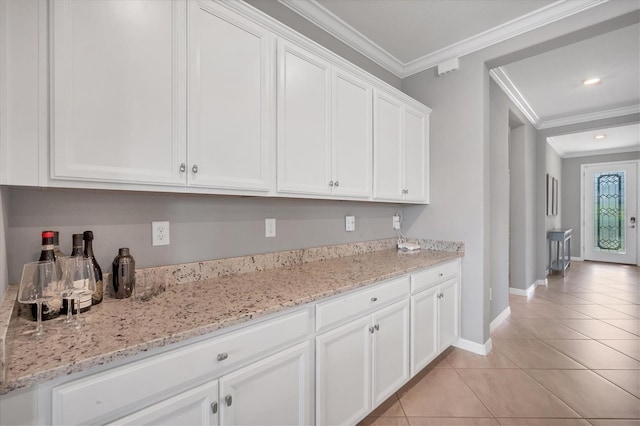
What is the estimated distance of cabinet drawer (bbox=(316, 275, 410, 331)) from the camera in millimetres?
1390

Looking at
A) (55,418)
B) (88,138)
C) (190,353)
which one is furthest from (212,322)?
(88,138)

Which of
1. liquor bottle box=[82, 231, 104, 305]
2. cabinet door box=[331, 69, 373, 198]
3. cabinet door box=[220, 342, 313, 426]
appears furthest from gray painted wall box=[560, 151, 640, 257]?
liquor bottle box=[82, 231, 104, 305]

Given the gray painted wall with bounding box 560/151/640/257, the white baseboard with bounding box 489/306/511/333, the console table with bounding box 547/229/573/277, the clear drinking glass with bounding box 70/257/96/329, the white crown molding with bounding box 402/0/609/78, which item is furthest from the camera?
the gray painted wall with bounding box 560/151/640/257

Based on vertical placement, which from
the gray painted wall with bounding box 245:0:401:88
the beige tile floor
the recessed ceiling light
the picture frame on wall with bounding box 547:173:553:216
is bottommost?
the beige tile floor

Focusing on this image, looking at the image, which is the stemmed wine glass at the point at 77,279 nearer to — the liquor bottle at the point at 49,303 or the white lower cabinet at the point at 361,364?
the liquor bottle at the point at 49,303

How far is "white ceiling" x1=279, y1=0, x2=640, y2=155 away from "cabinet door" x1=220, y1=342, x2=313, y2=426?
7.48 ft

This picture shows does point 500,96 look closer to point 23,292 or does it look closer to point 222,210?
point 222,210

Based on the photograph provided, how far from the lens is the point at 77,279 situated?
3.12ft

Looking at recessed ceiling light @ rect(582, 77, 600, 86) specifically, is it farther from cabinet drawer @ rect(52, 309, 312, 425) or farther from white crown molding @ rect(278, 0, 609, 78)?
cabinet drawer @ rect(52, 309, 312, 425)

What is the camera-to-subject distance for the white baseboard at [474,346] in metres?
2.57

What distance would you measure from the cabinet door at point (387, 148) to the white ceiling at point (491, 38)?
2.02 feet

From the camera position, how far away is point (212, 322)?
0.98 metres

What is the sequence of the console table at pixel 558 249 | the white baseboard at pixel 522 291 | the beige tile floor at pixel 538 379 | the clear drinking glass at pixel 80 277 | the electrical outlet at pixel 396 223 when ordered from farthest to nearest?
the console table at pixel 558 249 < the white baseboard at pixel 522 291 < the electrical outlet at pixel 396 223 < the beige tile floor at pixel 538 379 < the clear drinking glass at pixel 80 277

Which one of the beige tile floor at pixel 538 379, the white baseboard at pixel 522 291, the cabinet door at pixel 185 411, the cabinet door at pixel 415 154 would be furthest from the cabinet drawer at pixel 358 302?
the white baseboard at pixel 522 291
